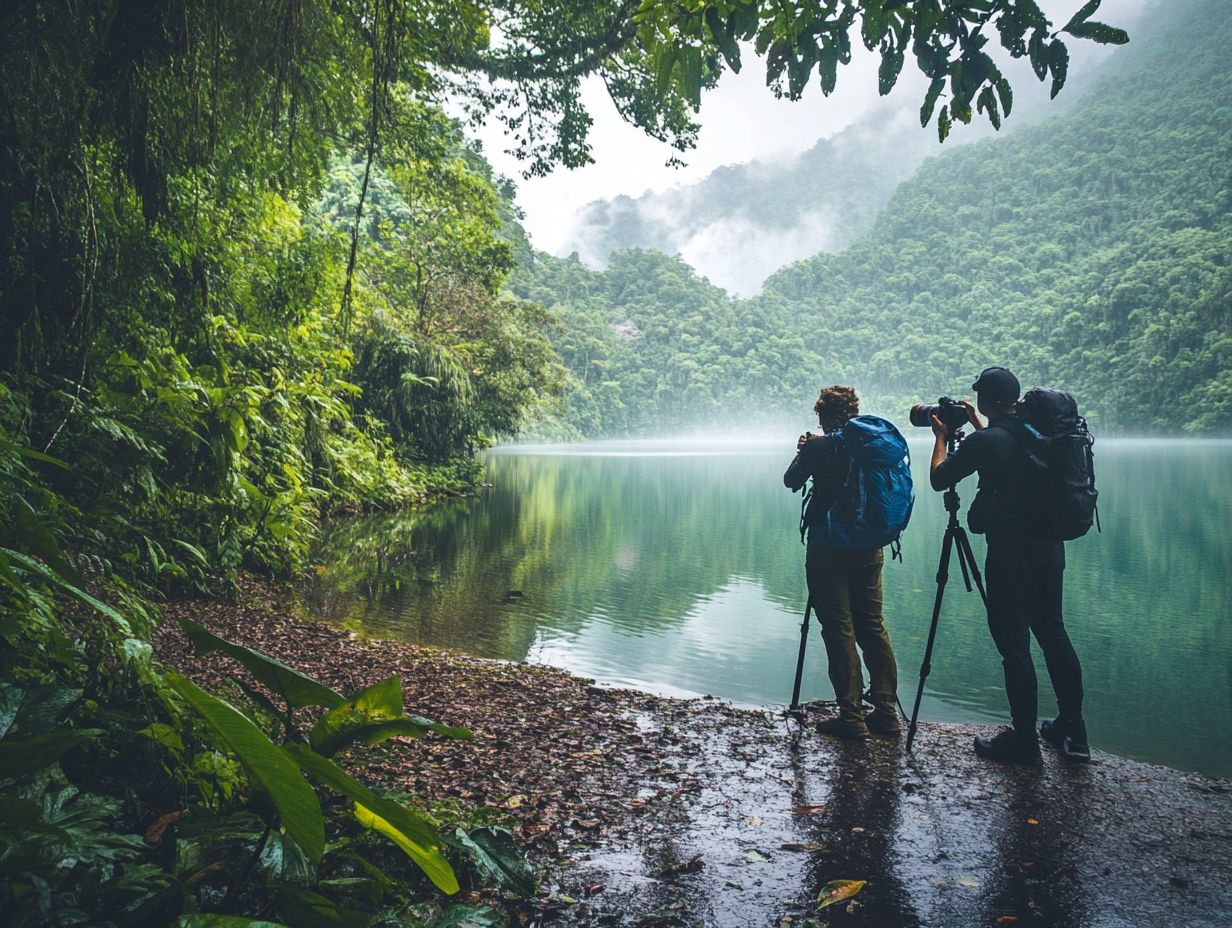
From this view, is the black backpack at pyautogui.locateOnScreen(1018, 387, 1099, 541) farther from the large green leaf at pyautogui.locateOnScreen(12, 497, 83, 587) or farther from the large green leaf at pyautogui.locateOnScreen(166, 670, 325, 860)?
the large green leaf at pyautogui.locateOnScreen(12, 497, 83, 587)

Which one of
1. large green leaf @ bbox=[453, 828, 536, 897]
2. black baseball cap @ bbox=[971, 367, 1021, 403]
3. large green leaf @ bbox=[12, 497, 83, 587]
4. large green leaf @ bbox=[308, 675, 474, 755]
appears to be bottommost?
large green leaf @ bbox=[453, 828, 536, 897]

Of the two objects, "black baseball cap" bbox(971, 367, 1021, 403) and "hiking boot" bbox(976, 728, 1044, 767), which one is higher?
"black baseball cap" bbox(971, 367, 1021, 403)

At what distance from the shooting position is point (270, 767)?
3.27 ft

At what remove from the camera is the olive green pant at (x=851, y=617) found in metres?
4.17

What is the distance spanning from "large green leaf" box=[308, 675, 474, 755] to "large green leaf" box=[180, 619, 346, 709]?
0.23ft

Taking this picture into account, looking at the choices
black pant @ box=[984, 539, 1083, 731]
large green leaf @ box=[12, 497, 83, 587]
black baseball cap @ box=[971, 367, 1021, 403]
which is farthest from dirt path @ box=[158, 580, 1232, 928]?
black baseball cap @ box=[971, 367, 1021, 403]

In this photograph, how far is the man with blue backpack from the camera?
409 centimetres

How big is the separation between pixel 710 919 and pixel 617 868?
39cm

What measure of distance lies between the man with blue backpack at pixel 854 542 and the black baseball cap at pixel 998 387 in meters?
0.50

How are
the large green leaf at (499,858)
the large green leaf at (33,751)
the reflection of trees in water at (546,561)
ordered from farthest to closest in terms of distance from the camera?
the reflection of trees in water at (546,561) < the large green leaf at (499,858) < the large green leaf at (33,751)

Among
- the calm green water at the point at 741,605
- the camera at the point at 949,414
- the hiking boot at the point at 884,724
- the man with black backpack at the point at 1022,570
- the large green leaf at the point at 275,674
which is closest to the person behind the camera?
the large green leaf at the point at 275,674

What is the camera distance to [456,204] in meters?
18.3

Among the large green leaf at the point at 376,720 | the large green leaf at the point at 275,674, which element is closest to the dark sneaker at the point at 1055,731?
the large green leaf at the point at 376,720

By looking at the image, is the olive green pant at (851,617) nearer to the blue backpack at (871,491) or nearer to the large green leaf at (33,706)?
the blue backpack at (871,491)
